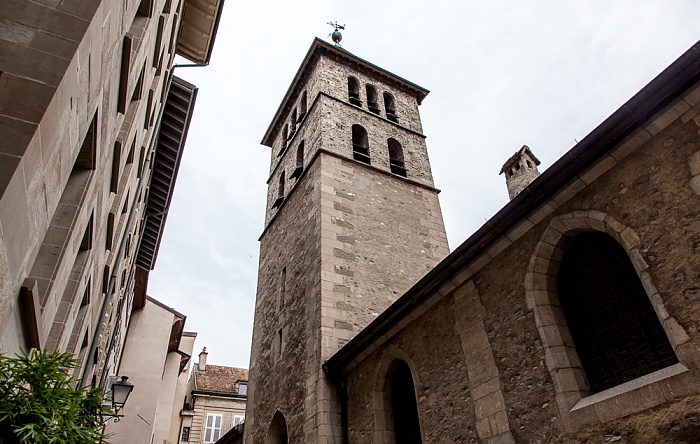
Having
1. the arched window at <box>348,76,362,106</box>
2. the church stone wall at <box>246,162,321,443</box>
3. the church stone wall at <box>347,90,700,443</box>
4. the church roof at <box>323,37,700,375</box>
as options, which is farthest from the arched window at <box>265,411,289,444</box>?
the arched window at <box>348,76,362,106</box>

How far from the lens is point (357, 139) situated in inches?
618

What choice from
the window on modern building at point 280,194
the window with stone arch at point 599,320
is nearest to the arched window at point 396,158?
the window on modern building at point 280,194

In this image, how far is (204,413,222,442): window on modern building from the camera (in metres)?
24.2

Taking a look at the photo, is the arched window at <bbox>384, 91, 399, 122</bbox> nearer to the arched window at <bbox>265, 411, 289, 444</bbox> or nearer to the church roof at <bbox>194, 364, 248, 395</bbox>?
the arched window at <bbox>265, 411, 289, 444</bbox>

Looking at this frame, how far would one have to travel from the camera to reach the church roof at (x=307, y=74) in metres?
17.3

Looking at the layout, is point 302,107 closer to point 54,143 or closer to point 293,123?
point 293,123

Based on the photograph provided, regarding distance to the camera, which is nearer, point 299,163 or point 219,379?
point 299,163

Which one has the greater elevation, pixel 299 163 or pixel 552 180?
pixel 299 163

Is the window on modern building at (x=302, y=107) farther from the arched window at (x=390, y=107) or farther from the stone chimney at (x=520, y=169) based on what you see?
the stone chimney at (x=520, y=169)

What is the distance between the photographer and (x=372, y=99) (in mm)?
17469

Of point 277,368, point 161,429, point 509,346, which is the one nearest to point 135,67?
point 509,346

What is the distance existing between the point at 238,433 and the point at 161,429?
25.3ft

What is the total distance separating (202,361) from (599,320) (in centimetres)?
2747

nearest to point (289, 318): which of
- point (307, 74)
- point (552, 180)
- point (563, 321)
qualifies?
point (563, 321)
